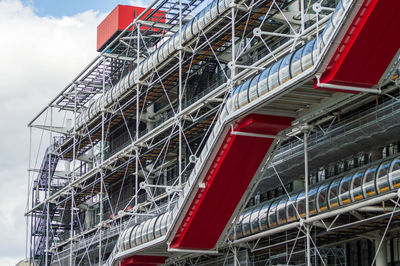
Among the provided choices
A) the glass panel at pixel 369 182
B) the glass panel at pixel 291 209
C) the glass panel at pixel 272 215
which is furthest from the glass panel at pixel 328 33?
the glass panel at pixel 272 215

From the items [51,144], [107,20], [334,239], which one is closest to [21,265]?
[51,144]

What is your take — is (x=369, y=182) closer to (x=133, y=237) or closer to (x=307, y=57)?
(x=307, y=57)

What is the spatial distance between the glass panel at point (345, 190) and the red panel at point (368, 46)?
10.0 feet

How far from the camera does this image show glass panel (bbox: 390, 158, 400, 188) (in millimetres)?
21016

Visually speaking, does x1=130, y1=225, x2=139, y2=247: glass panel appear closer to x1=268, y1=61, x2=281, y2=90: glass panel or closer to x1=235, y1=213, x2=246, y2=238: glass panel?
x1=235, y1=213, x2=246, y2=238: glass panel

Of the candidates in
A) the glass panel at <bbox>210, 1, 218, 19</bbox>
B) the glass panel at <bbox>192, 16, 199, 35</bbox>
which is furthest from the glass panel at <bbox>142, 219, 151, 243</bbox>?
the glass panel at <bbox>210, 1, 218, 19</bbox>

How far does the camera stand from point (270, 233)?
84.1ft

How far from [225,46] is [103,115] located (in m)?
9.49

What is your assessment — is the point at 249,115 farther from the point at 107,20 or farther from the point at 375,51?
the point at 107,20

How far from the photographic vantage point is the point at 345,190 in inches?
899

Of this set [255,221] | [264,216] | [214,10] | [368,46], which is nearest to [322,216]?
[264,216]

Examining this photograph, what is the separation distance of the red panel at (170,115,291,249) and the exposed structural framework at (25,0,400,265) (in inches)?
1.4

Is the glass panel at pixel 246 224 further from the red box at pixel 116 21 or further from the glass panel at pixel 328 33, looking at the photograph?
the red box at pixel 116 21

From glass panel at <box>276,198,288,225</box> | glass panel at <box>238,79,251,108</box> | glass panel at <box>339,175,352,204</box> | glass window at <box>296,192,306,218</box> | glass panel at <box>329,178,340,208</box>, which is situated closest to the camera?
glass panel at <box>339,175,352,204</box>
